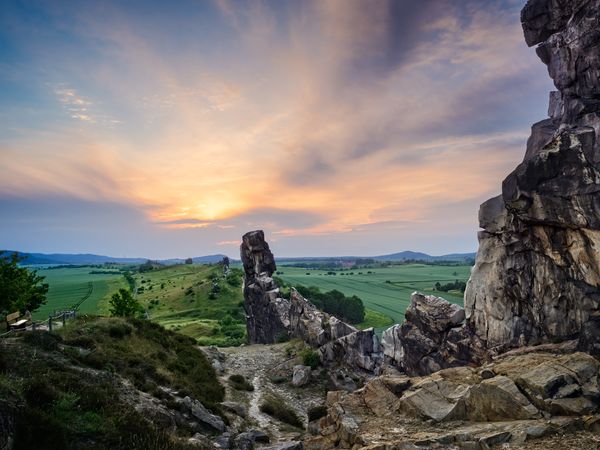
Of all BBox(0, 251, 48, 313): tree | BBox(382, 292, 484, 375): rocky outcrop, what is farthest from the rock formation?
BBox(0, 251, 48, 313): tree

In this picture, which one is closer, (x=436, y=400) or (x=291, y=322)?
(x=436, y=400)

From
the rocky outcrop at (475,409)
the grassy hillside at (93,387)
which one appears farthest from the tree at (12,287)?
the rocky outcrop at (475,409)

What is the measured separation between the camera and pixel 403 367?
163ft

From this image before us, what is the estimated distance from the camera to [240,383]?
4959 centimetres

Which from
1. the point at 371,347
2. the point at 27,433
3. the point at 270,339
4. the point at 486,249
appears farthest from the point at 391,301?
the point at 27,433

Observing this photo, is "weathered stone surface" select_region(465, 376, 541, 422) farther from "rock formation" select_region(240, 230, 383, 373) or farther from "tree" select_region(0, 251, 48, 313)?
"tree" select_region(0, 251, 48, 313)

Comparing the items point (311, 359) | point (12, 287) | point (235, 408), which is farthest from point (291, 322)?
point (12, 287)

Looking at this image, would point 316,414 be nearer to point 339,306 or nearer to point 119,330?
point 119,330

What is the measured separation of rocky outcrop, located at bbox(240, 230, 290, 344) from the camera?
86.4 metres

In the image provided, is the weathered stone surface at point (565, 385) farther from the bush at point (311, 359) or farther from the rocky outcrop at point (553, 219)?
the bush at point (311, 359)

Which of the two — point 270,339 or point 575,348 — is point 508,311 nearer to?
point 575,348

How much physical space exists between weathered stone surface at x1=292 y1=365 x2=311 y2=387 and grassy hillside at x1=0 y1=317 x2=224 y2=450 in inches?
497

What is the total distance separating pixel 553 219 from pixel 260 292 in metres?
70.5

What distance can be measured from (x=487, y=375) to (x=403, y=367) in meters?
25.1
